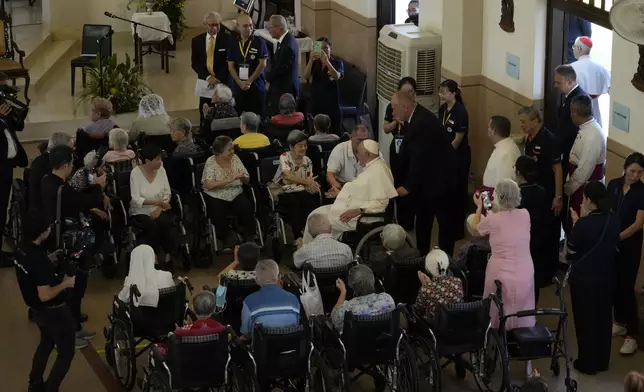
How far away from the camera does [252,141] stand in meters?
10.2

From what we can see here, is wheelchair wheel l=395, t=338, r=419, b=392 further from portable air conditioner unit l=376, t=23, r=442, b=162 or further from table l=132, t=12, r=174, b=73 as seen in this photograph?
table l=132, t=12, r=174, b=73

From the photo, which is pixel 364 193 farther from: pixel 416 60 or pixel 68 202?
pixel 416 60

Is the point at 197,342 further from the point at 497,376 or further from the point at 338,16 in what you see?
the point at 338,16

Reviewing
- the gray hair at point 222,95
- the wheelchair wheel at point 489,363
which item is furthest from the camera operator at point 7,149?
the wheelchair wheel at point 489,363

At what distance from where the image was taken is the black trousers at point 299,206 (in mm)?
9781

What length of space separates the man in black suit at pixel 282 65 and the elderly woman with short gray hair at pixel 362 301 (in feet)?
18.9

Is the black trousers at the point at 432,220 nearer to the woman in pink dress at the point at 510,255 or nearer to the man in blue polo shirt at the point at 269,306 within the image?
the woman in pink dress at the point at 510,255

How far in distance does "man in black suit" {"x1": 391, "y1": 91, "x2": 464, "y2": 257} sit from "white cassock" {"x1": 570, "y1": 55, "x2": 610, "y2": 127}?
1.46 metres

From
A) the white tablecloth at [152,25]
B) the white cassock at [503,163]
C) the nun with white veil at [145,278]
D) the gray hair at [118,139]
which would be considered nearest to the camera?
the nun with white veil at [145,278]

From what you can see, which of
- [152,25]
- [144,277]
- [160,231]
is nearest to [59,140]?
[160,231]

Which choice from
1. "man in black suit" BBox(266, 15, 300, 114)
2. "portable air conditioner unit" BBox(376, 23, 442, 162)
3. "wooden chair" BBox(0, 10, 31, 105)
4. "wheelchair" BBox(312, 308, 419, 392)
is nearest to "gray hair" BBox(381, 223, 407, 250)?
"wheelchair" BBox(312, 308, 419, 392)

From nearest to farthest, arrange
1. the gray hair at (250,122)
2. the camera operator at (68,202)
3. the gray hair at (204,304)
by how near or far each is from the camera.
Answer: the gray hair at (204,304), the camera operator at (68,202), the gray hair at (250,122)

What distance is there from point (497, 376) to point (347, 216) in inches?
85.1

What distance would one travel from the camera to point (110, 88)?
13805 mm
